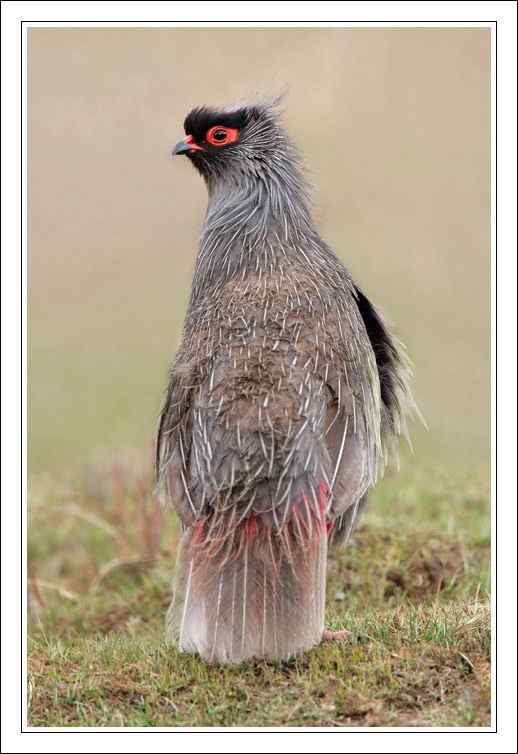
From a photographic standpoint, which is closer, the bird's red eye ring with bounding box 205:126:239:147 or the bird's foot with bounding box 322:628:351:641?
the bird's foot with bounding box 322:628:351:641

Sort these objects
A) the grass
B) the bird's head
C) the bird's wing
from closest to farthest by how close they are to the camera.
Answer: the grass < the bird's wing < the bird's head

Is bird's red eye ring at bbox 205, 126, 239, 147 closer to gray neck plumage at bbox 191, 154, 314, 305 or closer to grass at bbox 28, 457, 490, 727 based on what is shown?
gray neck plumage at bbox 191, 154, 314, 305

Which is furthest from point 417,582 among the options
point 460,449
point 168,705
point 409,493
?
point 460,449

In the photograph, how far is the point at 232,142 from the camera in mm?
5781

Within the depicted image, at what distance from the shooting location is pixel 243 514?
456 cm

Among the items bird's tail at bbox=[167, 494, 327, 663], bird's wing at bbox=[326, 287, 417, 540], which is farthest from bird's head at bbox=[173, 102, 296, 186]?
bird's tail at bbox=[167, 494, 327, 663]

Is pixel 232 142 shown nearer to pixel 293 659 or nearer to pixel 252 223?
pixel 252 223

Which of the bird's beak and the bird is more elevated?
the bird's beak

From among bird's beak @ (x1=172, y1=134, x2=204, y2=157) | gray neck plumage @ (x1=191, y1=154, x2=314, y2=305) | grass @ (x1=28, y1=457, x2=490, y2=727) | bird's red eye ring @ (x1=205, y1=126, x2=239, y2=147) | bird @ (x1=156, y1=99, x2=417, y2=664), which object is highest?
bird's red eye ring @ (x1=205, y1=126, x2=239, y2=147)

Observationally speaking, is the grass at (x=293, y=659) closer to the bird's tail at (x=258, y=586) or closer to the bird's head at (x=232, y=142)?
the bird's tail at (x=258, y=586)

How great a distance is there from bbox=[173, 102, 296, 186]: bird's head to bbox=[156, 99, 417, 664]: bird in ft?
0.05

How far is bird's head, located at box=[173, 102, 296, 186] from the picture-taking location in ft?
18.8

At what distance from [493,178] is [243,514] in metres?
2.14

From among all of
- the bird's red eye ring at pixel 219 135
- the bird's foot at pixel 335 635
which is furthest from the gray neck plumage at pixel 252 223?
the bird's foot at pixel 335 635
